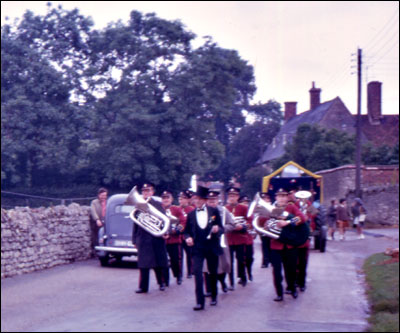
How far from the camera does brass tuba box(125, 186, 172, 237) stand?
1223cm

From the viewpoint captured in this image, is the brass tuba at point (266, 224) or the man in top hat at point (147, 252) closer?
the brass tuba at point (266, 224)

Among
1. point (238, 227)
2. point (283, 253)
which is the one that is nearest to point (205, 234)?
point (283, 253)

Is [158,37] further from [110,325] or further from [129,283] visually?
[110,325]

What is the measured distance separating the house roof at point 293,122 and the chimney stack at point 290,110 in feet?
3.44

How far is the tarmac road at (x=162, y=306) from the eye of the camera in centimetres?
930

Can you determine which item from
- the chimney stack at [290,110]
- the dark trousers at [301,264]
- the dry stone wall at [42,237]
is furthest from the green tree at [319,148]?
the dark trousers at [301,264]

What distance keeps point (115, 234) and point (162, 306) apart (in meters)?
6.07

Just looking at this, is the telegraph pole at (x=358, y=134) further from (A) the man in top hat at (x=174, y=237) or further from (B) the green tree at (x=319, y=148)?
(A) the man in top hat at (x=174, y=237)

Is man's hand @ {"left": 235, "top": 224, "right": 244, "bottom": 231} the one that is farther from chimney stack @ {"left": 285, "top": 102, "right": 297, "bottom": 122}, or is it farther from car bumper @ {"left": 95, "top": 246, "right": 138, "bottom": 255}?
chimney stack @ {"left": 285, "top": 102, "right": 297, "bottom": 122}

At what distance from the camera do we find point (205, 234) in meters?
11.0

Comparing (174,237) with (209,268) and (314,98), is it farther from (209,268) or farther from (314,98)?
(314,98)

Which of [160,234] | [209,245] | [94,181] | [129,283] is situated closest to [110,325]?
[209,245]

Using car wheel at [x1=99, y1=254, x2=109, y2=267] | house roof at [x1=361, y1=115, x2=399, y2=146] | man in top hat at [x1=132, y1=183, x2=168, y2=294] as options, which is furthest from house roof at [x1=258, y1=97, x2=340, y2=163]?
man in top hat at [x1=132, y1=183, x2=168, y2=294]

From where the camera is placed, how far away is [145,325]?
9219 millimetres
